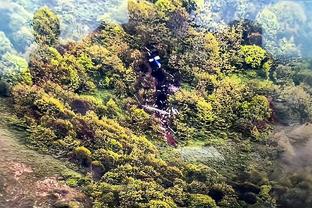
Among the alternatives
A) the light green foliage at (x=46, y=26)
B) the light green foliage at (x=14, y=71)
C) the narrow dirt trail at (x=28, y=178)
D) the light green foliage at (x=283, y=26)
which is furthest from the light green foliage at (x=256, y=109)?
the light green foliage at (x=14, y=71)

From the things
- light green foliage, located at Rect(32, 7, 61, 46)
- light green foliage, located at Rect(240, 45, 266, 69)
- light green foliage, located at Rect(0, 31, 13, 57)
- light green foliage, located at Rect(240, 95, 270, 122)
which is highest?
light green foliage, located at Rect(240, 45, 266, 69)

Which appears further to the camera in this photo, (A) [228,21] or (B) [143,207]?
(A) [228,21]

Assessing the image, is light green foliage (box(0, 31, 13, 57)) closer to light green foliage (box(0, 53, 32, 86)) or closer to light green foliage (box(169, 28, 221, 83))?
light green foliage (box(0, 53, 32, 86))

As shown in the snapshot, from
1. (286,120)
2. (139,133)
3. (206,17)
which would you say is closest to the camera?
(139,133)

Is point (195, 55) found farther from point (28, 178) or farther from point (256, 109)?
point (28, 178)

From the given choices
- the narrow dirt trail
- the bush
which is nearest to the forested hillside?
the bush

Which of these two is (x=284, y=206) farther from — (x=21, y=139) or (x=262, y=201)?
(x=21, y=139)

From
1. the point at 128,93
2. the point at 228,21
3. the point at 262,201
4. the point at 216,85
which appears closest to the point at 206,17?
the point at 228,21
